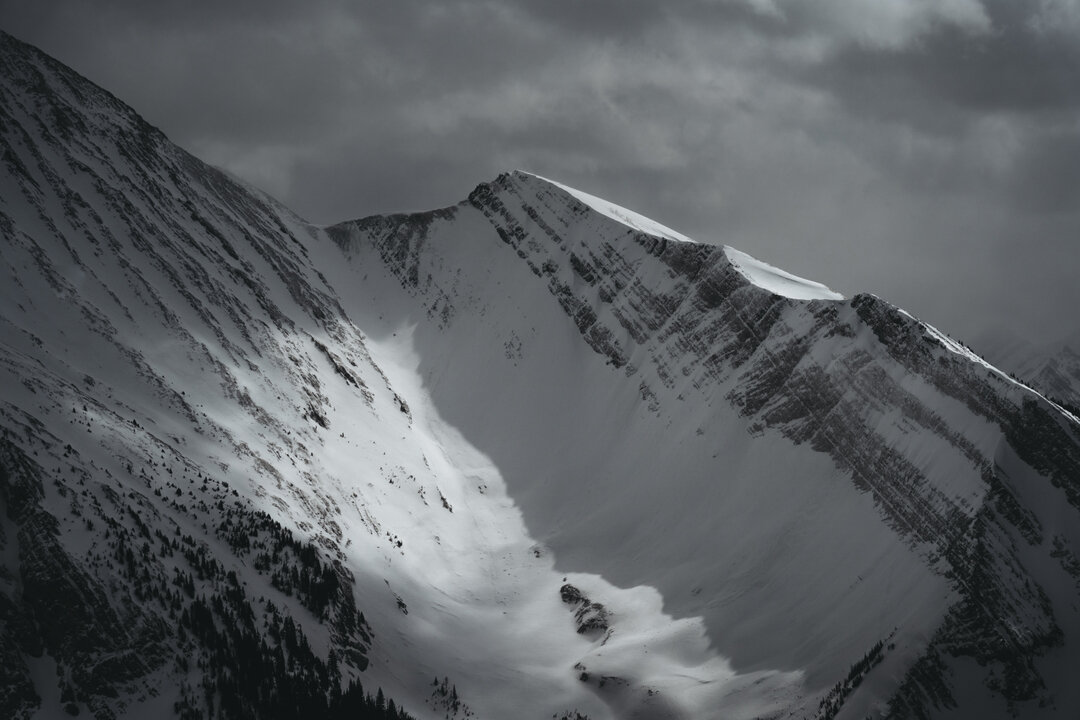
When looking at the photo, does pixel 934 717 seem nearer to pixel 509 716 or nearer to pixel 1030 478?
pixel 1030 478

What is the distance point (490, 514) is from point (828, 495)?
5752 cm

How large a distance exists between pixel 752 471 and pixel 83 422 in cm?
9631

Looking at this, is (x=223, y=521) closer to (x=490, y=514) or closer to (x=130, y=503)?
(x=130, y=503)

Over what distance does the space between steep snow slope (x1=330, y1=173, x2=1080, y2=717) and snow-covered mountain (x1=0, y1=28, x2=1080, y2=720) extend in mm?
442

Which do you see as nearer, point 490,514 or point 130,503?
point 130,503

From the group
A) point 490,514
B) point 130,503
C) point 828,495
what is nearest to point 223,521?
point 130,503

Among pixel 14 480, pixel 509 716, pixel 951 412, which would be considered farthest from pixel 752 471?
pixel 14 480

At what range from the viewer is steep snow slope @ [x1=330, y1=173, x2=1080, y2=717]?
381 ft

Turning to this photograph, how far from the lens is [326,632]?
109250 millimetres

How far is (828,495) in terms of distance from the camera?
145500mm

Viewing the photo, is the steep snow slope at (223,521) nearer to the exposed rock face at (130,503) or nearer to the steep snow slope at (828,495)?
the exposed rock face at (130,503)

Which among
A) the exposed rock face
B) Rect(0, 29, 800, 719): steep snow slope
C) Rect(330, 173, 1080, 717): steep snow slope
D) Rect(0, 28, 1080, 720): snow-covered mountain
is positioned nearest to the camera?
the exposed rock face

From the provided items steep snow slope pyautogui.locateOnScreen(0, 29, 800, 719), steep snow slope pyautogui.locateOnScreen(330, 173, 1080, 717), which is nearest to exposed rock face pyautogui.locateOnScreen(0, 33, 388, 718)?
steep snow slope pyautogui.locateOnScreen(0, 29, 800, 719)

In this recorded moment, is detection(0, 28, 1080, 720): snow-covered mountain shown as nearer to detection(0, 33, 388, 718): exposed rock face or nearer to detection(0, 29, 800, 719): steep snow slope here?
detection(0, 33, 388, 718): exposed rock face
